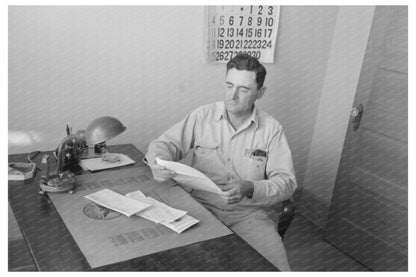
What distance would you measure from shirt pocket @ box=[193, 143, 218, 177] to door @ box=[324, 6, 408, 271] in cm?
112

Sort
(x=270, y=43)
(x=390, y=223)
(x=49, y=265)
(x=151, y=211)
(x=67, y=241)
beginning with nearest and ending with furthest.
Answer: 1. (x=49, y=265)
2. (x=67, y=241)
3. (x=151, y=211)
4. (x=390, y=223)
5. (x=270, y=43)

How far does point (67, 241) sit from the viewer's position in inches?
47.7

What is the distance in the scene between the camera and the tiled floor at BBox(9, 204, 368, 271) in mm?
2197

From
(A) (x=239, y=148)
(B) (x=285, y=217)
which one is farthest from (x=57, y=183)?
(B) (x=285, y=217)

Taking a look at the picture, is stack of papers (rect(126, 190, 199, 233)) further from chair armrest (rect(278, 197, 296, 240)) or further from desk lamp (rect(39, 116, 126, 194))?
chair armrest (rect(278, 197, 296, 240))

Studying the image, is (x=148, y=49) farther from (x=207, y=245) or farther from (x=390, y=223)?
(x=390, y=223)

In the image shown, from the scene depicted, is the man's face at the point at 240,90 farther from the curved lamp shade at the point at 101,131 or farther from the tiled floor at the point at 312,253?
the tiled floor at the point at 312,253

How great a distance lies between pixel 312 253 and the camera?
105 inches

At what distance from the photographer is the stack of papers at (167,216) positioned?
135 cm

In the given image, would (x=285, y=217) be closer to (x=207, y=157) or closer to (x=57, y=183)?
(x=207, y=157)

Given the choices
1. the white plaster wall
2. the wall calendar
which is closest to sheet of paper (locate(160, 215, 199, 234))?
the white plaster wall

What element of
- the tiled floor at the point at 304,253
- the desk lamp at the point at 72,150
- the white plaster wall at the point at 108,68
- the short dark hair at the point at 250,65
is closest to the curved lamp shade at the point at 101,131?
the desk lamp at the point at 72,150
